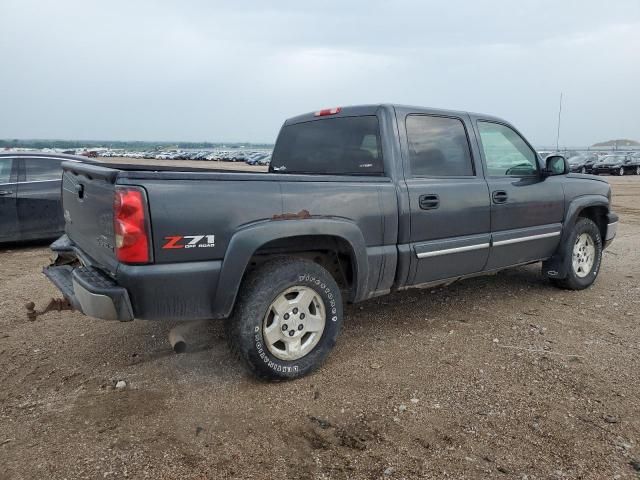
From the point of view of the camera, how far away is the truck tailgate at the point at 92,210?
2.96 m

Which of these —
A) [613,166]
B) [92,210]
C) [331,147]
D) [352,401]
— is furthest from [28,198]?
[613,166]

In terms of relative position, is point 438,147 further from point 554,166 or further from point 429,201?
point 554,166

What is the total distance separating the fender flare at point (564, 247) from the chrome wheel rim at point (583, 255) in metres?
0.21

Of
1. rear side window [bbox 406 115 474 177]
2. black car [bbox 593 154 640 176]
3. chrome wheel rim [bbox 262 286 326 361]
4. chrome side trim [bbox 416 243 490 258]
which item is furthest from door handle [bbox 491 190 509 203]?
black car [bbox 593 154 640 176]

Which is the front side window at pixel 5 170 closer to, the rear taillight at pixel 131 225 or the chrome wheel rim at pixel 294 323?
the rear taillight at pixel 131 225

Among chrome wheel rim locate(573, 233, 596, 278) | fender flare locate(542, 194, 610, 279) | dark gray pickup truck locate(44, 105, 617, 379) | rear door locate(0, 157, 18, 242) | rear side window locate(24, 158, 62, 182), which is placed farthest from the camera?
rear side window locate(24, 158, 62, 182)

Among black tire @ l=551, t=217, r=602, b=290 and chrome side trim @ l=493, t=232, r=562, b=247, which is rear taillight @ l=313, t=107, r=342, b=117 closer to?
chrome side trim @ l=493, t=232, r=562, b=247

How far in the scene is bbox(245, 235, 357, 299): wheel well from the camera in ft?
A: 11.1

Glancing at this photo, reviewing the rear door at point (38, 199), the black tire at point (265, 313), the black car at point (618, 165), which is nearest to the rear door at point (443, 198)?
the black tire at point (265, 313)

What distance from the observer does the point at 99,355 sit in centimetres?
391

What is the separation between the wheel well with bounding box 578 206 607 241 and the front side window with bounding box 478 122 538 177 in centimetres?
112

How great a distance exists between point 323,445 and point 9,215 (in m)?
6.66

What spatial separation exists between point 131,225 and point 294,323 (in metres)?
1.22

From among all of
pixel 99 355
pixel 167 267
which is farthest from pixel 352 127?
pixel 99 355
